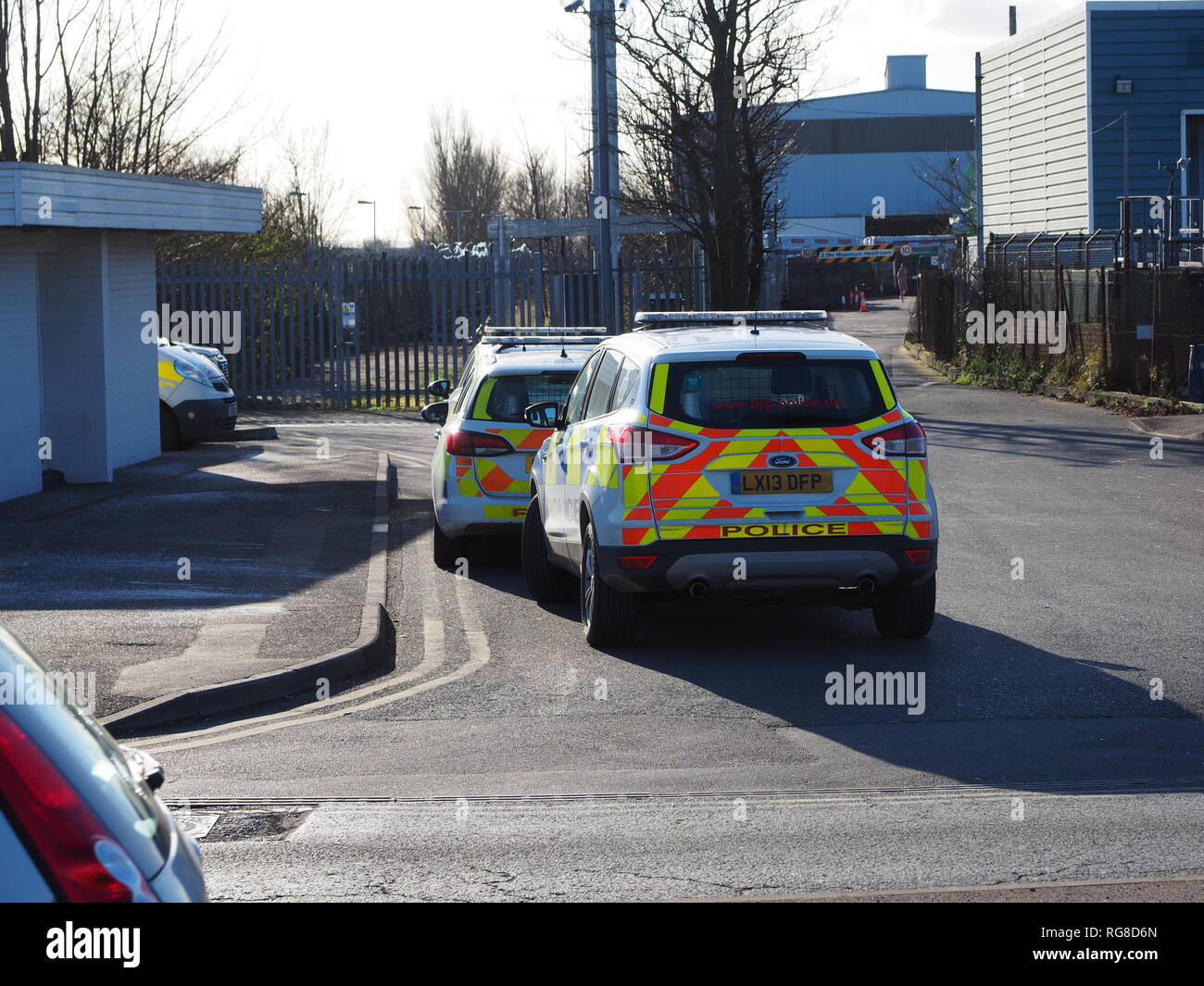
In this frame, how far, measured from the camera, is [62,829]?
7.80ft

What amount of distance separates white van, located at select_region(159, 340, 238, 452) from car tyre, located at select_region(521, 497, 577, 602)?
500 inches

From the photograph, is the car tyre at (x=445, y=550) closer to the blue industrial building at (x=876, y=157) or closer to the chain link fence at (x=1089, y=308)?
the chain link fence at (x=1089, y=308)

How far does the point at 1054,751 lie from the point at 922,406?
19.8 meters

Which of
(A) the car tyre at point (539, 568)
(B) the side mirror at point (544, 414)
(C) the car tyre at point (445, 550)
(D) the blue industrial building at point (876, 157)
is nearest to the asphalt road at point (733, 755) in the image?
(A) the car tyre at point (539, 568)

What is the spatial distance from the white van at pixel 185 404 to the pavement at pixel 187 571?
223 cm

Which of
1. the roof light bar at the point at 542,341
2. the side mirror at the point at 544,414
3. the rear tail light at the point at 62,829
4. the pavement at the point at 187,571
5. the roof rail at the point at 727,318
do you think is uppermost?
the roof rail at the point at 727,318

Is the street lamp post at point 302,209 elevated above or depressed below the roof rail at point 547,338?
above

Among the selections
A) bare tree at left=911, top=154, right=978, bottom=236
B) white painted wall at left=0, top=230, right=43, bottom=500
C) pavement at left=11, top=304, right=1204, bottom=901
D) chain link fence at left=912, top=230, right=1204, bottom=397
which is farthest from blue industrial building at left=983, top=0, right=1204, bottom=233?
white painted wall at left=0, top=230, right=43, bottom=500

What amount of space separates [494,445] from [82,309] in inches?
328

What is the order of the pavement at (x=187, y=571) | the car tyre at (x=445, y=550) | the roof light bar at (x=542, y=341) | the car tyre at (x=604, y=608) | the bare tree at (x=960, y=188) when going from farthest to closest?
the bare tree at (x=960, y=188), the roof light bar at (x=542, y=341), the car tyre at (x=445, y=550), the car tyre at (x=604, y=608), the pavement at (x=187, y=571)

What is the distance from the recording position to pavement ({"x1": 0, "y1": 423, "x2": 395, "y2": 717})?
922 centimetres

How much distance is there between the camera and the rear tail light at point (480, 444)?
12258 millimetres
